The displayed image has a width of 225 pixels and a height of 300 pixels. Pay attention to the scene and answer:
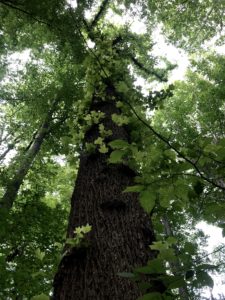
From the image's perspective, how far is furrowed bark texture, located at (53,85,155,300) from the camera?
1.77m

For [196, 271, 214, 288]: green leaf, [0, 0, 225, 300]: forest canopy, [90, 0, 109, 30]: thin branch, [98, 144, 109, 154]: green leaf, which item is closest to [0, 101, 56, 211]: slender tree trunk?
[0, 0, 225, 300]: forest canopy

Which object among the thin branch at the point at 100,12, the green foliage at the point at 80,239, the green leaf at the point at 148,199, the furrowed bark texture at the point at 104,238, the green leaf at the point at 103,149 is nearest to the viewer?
the green leaf at the point at 148,199

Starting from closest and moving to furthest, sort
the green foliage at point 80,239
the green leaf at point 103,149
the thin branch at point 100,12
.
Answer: the green foliage at point 80,239 < the green leaf at point 103,149 < the thin branch at point 100,12

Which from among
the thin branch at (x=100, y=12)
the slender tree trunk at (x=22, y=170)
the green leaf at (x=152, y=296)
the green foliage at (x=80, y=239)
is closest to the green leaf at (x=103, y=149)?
the green foliage at (x=80, y=239)

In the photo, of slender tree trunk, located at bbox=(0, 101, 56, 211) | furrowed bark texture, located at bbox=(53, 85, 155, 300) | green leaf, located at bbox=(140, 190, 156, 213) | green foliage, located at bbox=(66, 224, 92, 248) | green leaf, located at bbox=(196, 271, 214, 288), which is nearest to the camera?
green leaf, located at bbox=(196, 271, 214, 288)

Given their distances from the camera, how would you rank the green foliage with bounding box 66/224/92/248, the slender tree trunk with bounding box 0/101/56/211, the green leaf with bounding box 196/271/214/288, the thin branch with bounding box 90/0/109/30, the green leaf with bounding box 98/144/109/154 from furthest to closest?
1. the thin branch with bounding box 90/0/109/30
2. the slender tree trunk with bounding box 0/101/56/211
3. the green leaf with bounding box 98/144/109/154
4. the green foliage with bounding box 66/224/92/248
5. the green leaf with bounding box 196/271/214/288

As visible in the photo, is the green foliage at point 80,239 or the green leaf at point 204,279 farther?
the green foliage at point 80,239

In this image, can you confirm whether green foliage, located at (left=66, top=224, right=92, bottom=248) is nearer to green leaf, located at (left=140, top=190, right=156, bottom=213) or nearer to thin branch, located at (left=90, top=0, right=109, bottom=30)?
green leaf, located at (left=140, top=190, right=156, bottom=213)

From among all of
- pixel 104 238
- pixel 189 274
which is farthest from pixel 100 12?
pixel 189 274

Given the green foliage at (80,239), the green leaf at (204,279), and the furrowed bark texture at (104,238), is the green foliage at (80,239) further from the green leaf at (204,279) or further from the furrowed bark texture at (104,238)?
the green leaf at (204,279)

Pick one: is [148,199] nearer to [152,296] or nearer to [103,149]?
[152,296]

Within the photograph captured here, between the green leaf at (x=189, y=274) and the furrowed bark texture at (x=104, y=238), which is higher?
the furrowed bark texture at (x=104, y=238)

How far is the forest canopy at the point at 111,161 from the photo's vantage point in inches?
58.4

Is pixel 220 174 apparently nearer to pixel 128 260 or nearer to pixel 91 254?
pixel 128 260
